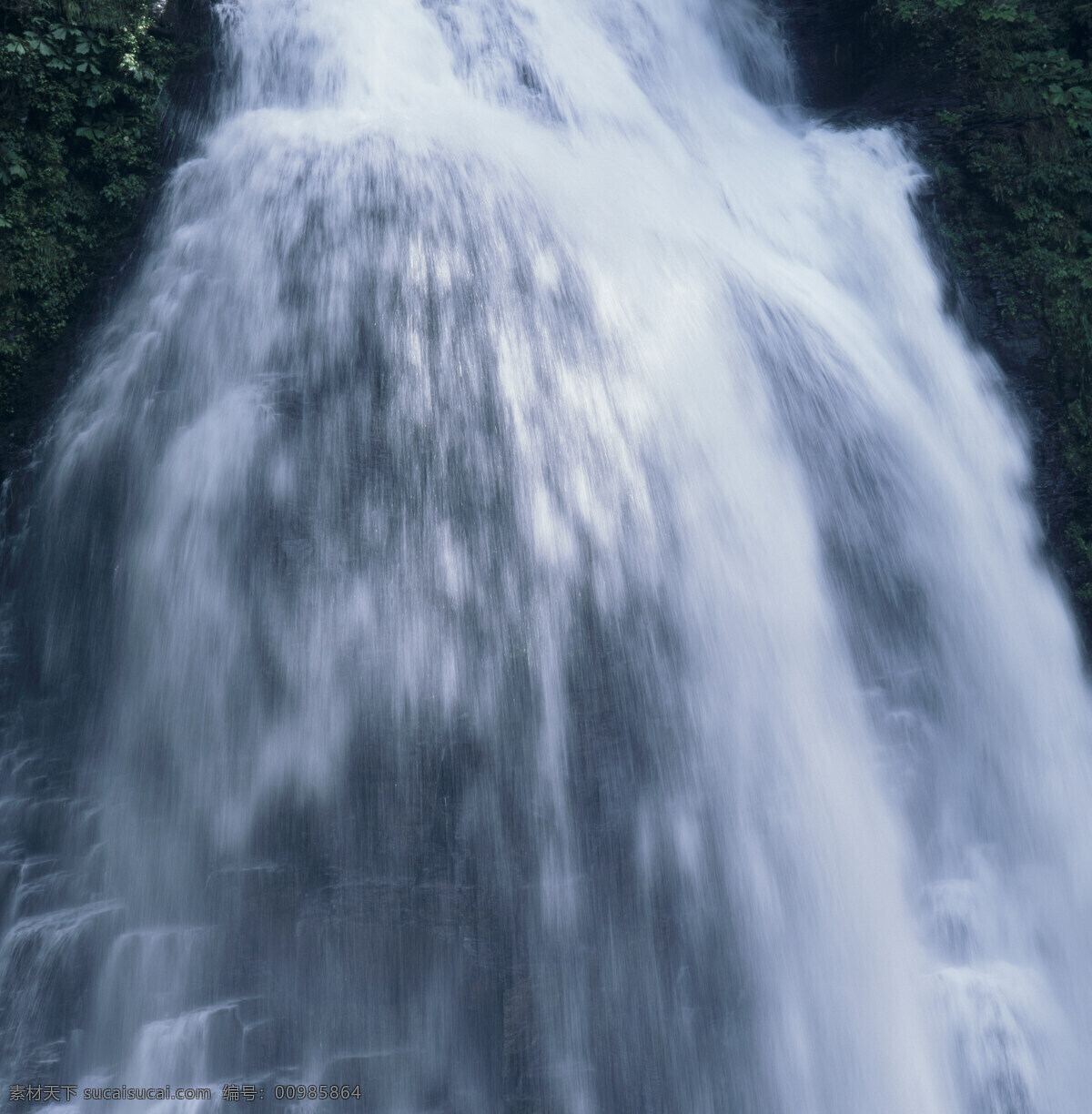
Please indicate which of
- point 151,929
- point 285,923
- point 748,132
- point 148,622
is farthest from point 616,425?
point 748,132

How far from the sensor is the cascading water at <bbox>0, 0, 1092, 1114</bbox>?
5.10 m

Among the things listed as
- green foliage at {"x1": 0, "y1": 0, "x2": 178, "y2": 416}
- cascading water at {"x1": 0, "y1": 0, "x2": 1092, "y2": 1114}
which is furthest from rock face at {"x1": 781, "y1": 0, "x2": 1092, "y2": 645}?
green foliage at {"x1": 0, "y1": 0, "x2": 178, "y2": 416}

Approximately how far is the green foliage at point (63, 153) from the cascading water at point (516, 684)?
1.90ft

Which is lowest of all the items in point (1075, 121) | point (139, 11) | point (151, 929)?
point (151, 929)

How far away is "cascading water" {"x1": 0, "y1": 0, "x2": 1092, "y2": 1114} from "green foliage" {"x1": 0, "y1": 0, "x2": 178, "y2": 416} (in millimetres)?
→ 578

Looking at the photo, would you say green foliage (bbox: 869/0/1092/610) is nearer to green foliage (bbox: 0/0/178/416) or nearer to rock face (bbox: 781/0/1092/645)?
rock face (bbox: 781/0/1092/645)

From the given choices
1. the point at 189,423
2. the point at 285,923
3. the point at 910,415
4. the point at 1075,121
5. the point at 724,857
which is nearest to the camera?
the point at 285,923

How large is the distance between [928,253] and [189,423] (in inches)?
273

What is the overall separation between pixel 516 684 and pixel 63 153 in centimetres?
630

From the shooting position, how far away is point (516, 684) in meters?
5.62

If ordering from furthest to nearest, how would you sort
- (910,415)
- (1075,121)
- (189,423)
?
(1075,121) → (910,415) → (189,423)

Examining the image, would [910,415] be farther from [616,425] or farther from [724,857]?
[724,857]

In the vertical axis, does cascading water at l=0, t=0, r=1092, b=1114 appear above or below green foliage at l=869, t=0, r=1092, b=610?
below

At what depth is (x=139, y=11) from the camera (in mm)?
8344
